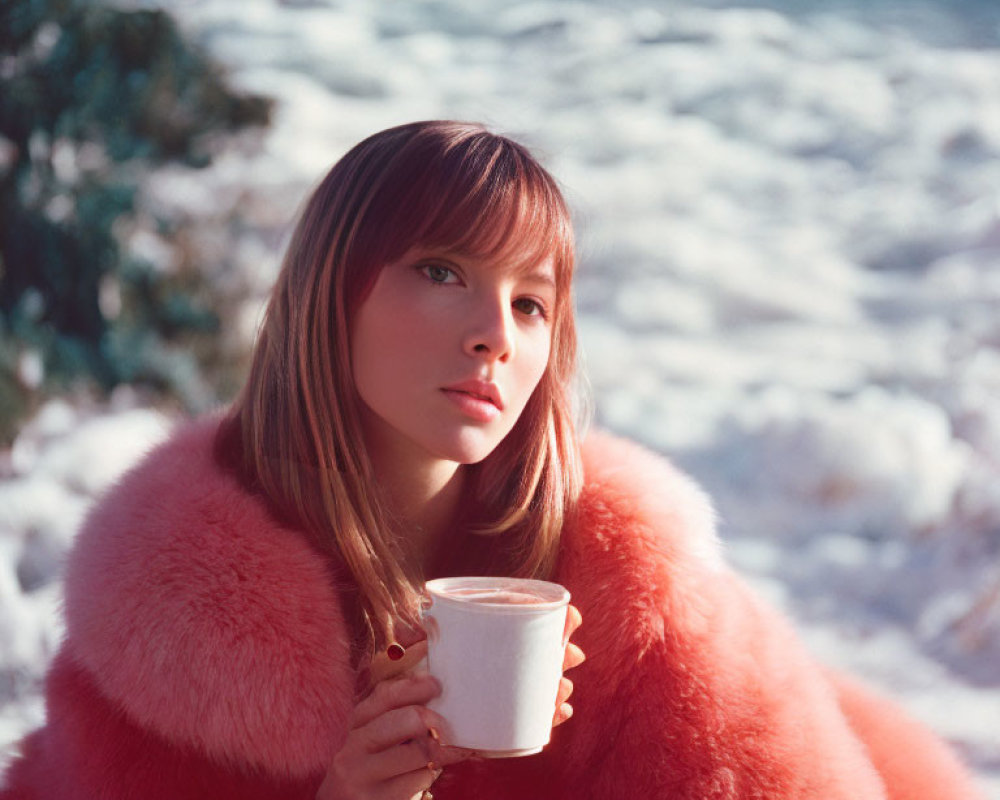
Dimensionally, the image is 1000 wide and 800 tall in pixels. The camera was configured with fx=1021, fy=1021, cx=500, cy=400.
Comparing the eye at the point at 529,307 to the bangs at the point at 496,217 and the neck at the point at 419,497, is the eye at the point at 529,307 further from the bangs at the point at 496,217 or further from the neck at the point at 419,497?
the neck at the point at 419,497

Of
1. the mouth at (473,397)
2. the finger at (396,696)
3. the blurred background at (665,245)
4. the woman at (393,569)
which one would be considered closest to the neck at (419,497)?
the woman at (393,569)

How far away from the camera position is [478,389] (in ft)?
2.89

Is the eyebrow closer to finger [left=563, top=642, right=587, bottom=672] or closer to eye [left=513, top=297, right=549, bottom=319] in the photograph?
eye [left=513, top=297, right=549, bottom=319]

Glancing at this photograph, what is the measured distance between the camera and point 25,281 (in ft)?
5.31

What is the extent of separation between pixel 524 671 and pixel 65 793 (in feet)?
1.57

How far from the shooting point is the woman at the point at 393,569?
2.69 feet

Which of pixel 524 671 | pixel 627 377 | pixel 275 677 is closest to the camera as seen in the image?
pixel 524 671

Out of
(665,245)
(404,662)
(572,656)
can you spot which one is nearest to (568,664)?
(572,656)

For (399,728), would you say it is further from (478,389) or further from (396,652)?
(478,389)

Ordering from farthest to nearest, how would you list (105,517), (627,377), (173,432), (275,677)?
(627,377)
(173,432)
(105,517)
(275,677)

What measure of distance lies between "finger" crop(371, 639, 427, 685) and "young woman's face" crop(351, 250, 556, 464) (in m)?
0.18

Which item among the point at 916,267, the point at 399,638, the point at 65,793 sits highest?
the point at 916,267

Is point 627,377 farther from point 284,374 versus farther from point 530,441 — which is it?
point 284,374

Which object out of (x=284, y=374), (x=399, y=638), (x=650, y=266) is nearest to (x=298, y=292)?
(x=284, y=374)
